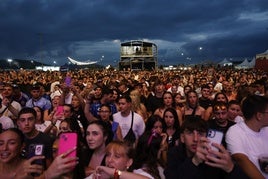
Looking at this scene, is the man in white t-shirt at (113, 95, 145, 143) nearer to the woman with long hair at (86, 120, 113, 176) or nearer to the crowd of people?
the crowd of people

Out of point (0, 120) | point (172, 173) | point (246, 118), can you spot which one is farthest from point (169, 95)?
point (172, 173)

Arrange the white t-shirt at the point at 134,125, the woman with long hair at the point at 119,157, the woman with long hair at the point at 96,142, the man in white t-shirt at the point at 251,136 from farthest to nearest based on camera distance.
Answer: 1. the white t-shirt at the point at 134,125
2. the woman with long hair at the point at 96,142
3. the man in white t-shirt at the point at 251,136
4. the woman with long hair at the point at 119,157

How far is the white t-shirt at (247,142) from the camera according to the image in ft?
11.5

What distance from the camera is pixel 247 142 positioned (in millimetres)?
3572

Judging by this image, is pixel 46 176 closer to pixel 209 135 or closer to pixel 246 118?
pixel 209 135

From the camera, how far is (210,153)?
2305 millimetres

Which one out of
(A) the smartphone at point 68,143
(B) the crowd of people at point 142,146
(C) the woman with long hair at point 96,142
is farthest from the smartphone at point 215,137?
(C) the woman with long hair at point 96,142

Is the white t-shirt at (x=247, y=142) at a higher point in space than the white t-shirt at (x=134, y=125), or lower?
higher

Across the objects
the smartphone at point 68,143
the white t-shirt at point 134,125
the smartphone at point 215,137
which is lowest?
the white t-shirt at point 134,125

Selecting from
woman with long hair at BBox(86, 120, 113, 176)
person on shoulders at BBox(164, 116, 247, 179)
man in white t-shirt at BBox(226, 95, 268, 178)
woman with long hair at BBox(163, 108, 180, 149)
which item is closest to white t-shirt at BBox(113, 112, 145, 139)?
woman with long hair at BBox(163, 108, 180, 149)

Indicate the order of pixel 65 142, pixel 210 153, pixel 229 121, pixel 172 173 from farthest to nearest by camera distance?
1. pixel 229 121
2. pixel 172 173
3. pixel 65 142
4. pixel 210 153

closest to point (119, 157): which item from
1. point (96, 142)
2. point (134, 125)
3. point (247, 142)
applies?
point (96, 142)

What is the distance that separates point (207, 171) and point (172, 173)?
76cm

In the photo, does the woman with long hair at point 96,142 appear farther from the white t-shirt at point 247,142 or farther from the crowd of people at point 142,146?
the white t-shirt at point 247,142
